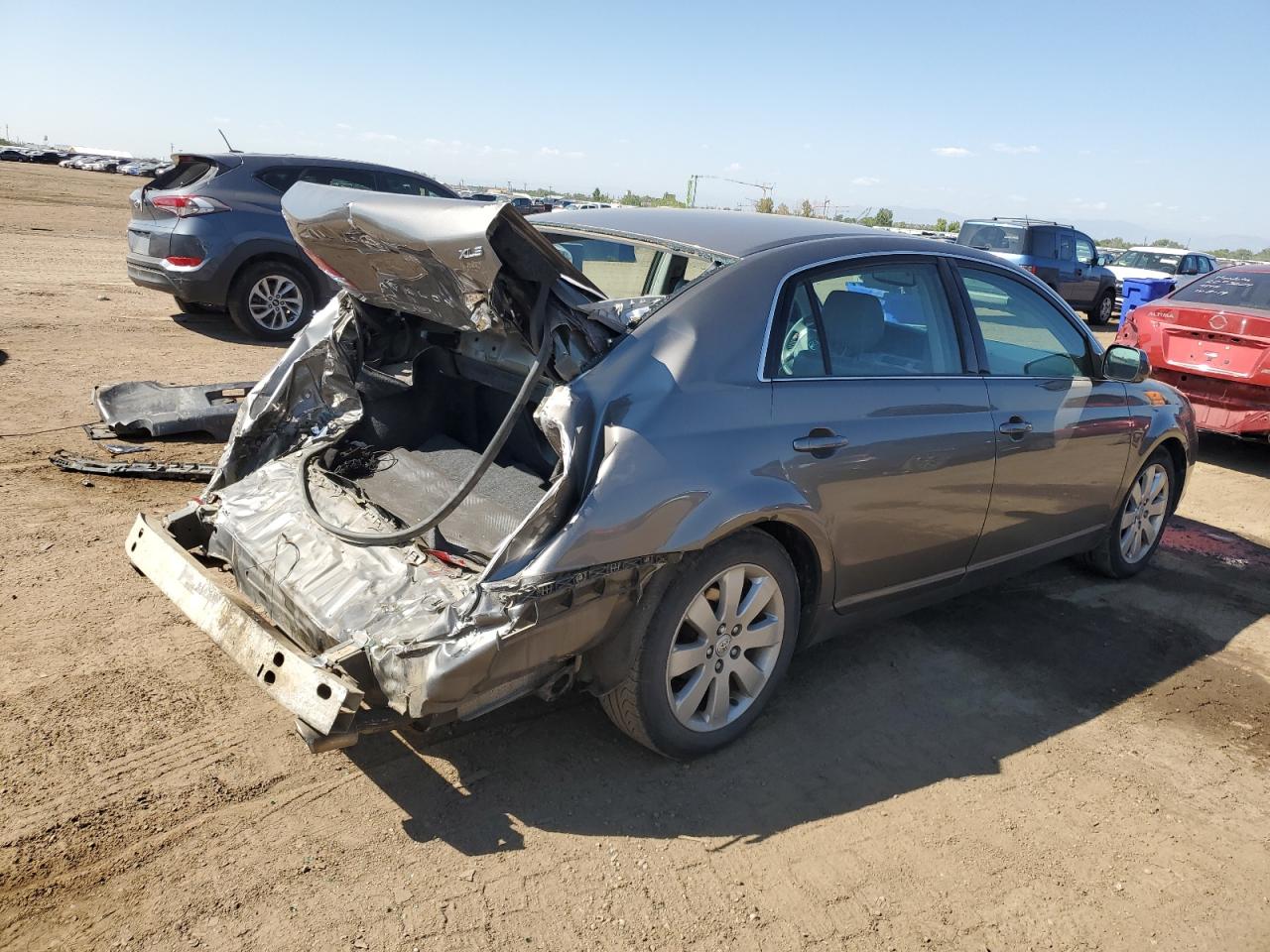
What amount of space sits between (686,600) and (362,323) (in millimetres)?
2095

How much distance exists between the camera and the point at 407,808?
294 cm

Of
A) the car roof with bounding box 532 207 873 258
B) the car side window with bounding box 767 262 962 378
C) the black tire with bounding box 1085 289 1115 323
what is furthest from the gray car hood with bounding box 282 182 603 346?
the black tire with bounding box 1085 289 1115 323

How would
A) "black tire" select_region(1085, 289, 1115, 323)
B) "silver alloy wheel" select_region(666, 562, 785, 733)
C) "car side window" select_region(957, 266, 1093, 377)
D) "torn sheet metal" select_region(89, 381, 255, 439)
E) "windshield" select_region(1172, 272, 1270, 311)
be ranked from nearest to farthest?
"silver alloy wheel" select_region(666, 562, 785, 733)
"car side window" select_region(957, 266, 1093, 377)
"torn sheet metal" select_region(89, 381, 255, 439)
"windshield" select_region(1172, 272, 1270, 311)
"black tire" select_region(1085, 289, 1115, 323)

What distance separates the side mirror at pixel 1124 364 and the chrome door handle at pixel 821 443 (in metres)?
2.15

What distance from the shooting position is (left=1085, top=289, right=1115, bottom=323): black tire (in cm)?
1881

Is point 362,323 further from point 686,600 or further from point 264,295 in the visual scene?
point 264,295

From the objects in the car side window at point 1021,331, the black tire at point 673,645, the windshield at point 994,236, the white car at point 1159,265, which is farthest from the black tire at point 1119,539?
the white car at point 1159,265

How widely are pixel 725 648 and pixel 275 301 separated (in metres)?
7.94

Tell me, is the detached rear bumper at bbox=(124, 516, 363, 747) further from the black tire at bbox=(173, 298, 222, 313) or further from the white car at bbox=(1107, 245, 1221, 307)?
the white car at bbox=(1107, 245, 1221, 307)

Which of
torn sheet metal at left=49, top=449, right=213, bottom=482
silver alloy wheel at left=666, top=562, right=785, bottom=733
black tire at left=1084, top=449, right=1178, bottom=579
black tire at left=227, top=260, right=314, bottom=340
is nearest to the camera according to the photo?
silver alloy wheel at left=666, top=562, right=785, bottom=733

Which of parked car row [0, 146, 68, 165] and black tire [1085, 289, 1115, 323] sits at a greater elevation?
black tire [1085, 289, 1115, 323]

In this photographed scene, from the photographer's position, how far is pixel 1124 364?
15.4ft

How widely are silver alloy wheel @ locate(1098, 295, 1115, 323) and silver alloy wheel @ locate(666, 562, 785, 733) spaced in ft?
60.1

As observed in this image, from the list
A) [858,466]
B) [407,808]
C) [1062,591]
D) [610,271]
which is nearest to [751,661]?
[858,466]
